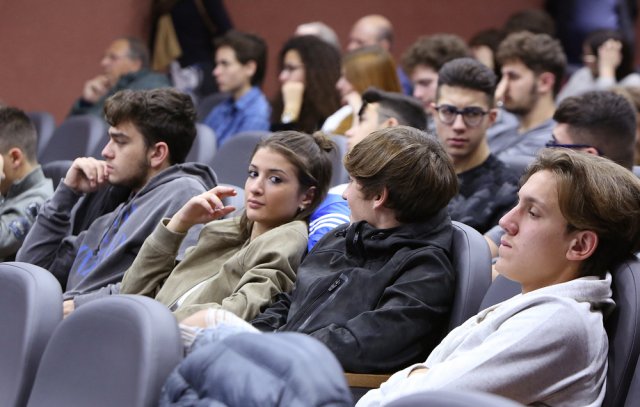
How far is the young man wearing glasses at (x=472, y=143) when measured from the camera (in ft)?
9.71

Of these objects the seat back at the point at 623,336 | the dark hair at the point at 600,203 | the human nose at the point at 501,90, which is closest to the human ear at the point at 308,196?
the dark hair at the point at 600,203

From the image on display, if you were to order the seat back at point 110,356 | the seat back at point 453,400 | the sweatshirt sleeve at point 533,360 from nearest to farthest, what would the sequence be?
the seat back at point 453,400, the seat back at point 110,356, the sweatshirt sleeve at point 533,360

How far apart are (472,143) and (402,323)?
1.24 metres

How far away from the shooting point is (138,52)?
580cm

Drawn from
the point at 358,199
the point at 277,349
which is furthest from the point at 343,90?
the point at 277,349

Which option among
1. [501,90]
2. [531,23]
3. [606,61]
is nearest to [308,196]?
[501,90]

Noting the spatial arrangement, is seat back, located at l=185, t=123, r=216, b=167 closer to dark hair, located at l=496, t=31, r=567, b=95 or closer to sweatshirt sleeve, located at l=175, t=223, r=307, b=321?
dark hair, located at l=496, t=31, r=567, b=95

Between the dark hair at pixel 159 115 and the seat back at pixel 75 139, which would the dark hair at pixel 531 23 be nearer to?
the seat back at pixel 75 139

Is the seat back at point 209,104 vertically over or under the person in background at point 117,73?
under

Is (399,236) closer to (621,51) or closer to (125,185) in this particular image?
(125,185)

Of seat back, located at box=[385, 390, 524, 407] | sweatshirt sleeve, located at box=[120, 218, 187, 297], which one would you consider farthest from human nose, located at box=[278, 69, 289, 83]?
seat back, located at box=[385, 390, 524, 407]

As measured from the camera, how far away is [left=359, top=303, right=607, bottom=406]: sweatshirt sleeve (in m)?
1.70

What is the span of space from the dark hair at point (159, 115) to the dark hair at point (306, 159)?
0.49 meters

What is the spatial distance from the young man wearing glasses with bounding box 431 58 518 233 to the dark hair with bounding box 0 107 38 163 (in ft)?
4.45
